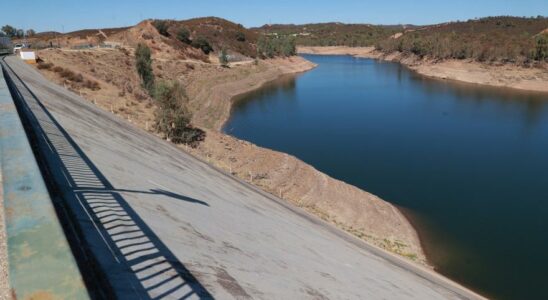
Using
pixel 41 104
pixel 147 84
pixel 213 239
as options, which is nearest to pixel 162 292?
pixel 213 239

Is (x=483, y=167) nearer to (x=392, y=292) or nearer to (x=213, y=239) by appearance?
(x=392, y=292)

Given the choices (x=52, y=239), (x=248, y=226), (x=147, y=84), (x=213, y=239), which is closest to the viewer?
(x=52, y=239)

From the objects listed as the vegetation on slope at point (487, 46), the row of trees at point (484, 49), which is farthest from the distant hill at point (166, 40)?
the vegetation on slope at point (487, 46)

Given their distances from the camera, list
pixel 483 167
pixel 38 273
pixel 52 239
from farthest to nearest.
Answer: pixel 483 167, pixel 52 239, pixel 38 273

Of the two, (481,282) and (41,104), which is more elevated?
(41,104)

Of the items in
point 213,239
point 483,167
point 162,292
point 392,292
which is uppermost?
point 162,292

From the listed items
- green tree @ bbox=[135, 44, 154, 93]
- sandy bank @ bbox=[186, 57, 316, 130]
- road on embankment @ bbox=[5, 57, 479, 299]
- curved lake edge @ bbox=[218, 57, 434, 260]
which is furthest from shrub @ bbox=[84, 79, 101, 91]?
road on embankment @ bbox=[5, 57, 479, 299]

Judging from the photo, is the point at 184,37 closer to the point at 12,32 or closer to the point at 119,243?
the point at 12,32
